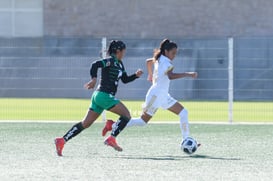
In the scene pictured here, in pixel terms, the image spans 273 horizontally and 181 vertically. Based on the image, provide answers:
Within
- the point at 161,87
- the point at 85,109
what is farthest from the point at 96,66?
the point at 85,109

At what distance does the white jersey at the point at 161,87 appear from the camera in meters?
13.9

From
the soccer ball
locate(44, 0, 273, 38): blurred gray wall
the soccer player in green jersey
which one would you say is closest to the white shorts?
the soccer player in green jersey

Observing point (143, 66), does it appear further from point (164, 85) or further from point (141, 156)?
point (141, 156)

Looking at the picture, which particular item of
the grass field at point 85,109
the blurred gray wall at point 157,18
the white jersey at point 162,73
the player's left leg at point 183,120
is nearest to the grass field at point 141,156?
the player's left leg at point 183,120

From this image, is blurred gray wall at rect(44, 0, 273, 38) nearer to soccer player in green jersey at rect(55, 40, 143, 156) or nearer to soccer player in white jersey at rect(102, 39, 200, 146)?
soccer player in white jersey at rect(102, 39, 200, 146)

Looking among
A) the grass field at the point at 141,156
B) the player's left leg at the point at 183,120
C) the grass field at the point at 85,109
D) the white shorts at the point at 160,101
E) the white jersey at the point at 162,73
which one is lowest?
the grass field at the point at 85,109

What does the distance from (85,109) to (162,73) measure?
12.5 metres

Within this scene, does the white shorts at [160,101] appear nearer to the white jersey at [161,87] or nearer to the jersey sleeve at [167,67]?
the white jersey at [161,87]

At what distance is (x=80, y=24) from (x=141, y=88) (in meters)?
8.44

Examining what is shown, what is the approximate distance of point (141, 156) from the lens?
13227 millimetres

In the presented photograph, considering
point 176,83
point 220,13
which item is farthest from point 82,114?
point 220,13

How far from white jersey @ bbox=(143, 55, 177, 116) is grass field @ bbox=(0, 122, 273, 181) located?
70 cm

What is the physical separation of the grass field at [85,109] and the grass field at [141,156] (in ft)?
14.7

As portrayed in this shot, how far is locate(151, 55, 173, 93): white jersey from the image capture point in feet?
45.6
